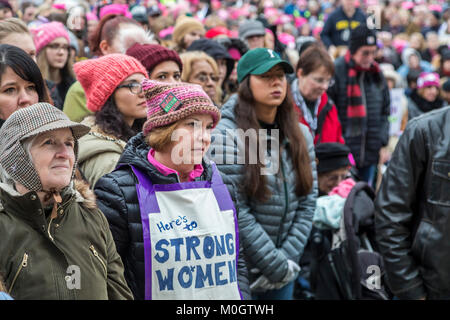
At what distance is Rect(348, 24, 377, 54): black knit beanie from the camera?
7.22 m

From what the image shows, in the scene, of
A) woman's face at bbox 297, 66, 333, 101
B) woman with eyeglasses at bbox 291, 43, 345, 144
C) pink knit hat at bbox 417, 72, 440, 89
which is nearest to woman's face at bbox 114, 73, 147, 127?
woman with eyeglasses at bbox 291, 43, 345, 144

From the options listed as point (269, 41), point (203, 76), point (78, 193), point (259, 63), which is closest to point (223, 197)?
point (78, 193)

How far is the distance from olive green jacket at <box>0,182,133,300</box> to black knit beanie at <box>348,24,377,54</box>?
5232 millimetres

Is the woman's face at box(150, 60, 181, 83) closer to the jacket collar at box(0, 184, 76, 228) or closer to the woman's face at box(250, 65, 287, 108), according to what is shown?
the woman's face at box(250, 65, 287, 108)

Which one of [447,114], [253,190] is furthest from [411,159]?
[253,190]

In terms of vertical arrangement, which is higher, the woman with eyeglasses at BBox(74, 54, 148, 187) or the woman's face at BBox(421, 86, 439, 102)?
the woman with eyeglasses at BBox(74, 54, 148, 187)

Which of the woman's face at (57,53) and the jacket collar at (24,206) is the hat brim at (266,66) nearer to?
the woman's face at (57,53)

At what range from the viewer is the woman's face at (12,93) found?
11.1ft

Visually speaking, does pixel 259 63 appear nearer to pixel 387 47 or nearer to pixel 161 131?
pixel 161 131

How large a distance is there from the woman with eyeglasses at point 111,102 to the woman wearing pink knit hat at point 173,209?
0.53m

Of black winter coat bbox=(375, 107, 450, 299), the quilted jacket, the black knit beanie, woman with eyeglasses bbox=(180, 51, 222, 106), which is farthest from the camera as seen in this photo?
the black knit beanie

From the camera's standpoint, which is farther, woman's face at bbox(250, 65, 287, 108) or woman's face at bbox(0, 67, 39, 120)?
woman's face at bbox(250, 65, 287, 108)

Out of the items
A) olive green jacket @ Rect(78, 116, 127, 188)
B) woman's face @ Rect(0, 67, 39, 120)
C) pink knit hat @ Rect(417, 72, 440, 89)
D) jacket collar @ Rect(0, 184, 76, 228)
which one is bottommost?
pink knit hat @ Rect(417, 72, 440, 89)
